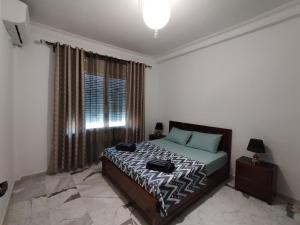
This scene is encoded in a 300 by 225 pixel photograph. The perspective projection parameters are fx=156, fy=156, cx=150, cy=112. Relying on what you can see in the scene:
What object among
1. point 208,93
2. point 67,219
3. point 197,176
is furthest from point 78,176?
point 208,93

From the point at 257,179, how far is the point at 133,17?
9.84ft

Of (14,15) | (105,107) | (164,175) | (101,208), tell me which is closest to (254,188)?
(164,175)

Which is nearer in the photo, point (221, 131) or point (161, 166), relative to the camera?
point (161, 166)

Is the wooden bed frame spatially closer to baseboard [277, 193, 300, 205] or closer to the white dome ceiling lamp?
baseboard [277, 193, 300, 205]

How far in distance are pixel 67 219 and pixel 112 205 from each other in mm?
524

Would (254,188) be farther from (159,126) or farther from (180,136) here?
(159,126)

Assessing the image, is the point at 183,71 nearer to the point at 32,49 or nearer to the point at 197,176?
the point at 197,176

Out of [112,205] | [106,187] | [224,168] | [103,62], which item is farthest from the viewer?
[103,62]

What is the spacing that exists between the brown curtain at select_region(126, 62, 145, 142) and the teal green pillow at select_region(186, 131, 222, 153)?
1367 mm

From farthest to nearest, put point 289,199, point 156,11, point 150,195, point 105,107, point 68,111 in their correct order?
point 105,107 → point 68,111 → point 289,199 → point 150,195 → point 156,11

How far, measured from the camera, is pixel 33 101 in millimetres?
2660

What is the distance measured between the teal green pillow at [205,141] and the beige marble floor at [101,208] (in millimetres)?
656

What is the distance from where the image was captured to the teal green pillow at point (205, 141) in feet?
9.18

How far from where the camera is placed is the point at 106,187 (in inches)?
97.2
